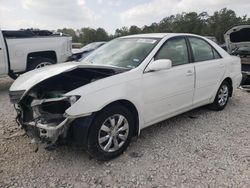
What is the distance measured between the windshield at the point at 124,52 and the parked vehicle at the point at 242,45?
4412mm

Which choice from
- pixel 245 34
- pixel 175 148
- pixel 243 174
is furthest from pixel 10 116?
pixel 245 34

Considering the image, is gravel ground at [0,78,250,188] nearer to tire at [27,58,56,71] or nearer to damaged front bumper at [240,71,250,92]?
damaged front bumper at [240,71,250,92]

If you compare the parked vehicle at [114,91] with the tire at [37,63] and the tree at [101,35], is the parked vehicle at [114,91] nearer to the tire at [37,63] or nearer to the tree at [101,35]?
the tire at [37,63]

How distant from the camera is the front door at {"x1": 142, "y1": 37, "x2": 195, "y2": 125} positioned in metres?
3.92

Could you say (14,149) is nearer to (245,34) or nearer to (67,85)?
(67,85)

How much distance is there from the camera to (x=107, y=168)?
3.42 m

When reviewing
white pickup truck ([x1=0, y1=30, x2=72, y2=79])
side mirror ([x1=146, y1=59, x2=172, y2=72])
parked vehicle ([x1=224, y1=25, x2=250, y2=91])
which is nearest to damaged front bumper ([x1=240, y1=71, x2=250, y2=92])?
parked vehicle ([x1=224, y1=25, x2=250, y2=91])

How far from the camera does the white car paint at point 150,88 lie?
10.8ft

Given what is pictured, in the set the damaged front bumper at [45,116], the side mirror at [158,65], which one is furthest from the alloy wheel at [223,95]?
the damaged front bumper at [45,116]

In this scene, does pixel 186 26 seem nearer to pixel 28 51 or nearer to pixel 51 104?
pixel 28 51

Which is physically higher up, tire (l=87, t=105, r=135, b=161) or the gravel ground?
tire (l=87, t=105, r=135, b=161)

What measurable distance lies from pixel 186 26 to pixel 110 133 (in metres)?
50.7

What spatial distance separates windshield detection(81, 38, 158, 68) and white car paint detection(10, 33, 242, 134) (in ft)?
0.42

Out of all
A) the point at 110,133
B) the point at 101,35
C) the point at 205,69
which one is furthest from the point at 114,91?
the point at 101,35
